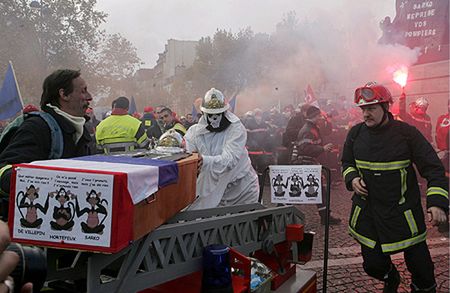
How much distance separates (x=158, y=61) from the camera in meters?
85.7

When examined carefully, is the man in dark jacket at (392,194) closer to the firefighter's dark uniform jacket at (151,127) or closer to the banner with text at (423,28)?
the firefighter's dark uniform jacket at (151,127)

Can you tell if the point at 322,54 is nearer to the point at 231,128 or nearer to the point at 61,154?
the point at 231,128

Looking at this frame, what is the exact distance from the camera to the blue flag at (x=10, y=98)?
6.22m

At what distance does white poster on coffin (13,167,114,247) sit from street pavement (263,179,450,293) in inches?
121

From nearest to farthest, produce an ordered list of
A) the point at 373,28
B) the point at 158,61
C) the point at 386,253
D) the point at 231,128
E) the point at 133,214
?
1. the point at 133,214
2. the point at 386,253
3. the point at 231,128
4. the point at 373,28
5. the point at 158,61

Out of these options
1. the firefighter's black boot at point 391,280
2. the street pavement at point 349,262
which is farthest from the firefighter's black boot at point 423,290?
the street pavement at point 349,262

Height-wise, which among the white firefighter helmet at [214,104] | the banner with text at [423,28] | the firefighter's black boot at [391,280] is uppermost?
the banner with text at [423,28]

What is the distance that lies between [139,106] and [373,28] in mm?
36608

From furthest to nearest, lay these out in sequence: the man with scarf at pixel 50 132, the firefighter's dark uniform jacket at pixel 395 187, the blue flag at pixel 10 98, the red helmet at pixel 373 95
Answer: the blue flag at pixel 10 98
the red helmet at pixel 373 95
the firefighter's dark uniform jacket at pixel 395 187
the man with scarf at pixel 50 132

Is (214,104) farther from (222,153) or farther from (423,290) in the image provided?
(423,290)

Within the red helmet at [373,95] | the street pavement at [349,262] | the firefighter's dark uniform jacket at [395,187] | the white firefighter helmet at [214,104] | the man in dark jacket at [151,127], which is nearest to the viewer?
the firefighter's dark uniform jacket at [395,187]

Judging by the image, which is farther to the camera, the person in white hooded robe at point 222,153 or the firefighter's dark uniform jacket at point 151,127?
the firefighter's dark uniform jacket at point 151,127

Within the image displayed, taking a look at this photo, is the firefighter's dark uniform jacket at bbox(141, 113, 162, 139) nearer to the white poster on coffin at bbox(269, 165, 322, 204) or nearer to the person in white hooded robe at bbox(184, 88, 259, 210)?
the person in white hooded robe at bbox(184, 88, 259, 210)

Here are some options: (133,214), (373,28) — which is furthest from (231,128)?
(373,28)
